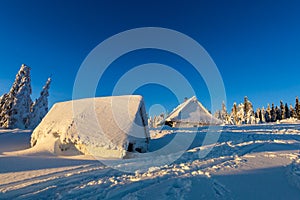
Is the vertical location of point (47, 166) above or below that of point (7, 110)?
below

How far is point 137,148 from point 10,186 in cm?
617

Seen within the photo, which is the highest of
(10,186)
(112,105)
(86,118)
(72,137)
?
(112,105)

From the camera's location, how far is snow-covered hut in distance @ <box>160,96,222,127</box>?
29.7 m

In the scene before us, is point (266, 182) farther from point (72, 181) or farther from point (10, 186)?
point (10, 186)

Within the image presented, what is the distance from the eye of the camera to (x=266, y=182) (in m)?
4.75

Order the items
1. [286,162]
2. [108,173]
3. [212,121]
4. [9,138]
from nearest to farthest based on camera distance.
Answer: [108,173], [286,162], [9,138], [212,121]

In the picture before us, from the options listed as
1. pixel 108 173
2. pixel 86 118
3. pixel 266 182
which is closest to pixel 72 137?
pixel 86 118

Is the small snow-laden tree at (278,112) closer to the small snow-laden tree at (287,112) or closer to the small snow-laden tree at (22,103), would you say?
the small snow-laden tree at (287,112)

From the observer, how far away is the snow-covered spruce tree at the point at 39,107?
3058 centimetres

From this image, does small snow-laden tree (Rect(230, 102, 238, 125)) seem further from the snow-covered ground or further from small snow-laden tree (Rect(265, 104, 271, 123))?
the snow-covered ground

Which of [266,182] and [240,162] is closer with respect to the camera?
[266,182]

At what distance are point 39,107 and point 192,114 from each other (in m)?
23.7

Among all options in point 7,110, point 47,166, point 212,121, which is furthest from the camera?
point 212,121

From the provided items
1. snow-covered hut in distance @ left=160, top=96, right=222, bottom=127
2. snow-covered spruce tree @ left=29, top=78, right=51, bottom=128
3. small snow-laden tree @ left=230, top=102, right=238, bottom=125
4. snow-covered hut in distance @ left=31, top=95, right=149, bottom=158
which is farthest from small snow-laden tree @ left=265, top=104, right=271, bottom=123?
snow-covered hut in distance @ left=31, top=95, right=149, bottom=158
